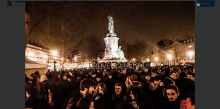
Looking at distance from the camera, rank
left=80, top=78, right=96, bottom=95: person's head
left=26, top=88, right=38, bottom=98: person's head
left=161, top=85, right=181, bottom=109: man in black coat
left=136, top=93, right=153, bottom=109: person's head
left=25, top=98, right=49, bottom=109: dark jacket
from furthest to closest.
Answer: left=80, top=78, right=96, bottom=95: person's head
left=26, top=88, right=38, bottom=98: person's head
left=161, top=85, right=181, bottom=109: man in black coat
left=136, top=93, right=153, bottom=109: person's head
left=25, top=98, right=49, bottom=109: dark jacket

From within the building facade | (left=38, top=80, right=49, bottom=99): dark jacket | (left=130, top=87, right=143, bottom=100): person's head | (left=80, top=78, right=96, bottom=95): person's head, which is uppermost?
the building facade

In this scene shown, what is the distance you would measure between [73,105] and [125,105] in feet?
4.24

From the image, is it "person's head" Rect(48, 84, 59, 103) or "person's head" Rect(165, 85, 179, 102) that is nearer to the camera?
"person's head" Rect(165, 85, 179, 102)

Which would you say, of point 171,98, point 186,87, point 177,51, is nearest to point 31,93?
point 171,98

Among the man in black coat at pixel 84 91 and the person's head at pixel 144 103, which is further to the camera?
the man in black coat at pixel 84 91

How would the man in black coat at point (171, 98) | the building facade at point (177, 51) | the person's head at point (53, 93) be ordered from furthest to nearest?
the building facade at point (177, 51), the person's head at point (53, 93), the man in black coat at point (171, 98)

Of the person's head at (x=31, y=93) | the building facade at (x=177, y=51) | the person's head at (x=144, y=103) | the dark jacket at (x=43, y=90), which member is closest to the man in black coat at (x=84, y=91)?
the person's head at (x=31, y=93)

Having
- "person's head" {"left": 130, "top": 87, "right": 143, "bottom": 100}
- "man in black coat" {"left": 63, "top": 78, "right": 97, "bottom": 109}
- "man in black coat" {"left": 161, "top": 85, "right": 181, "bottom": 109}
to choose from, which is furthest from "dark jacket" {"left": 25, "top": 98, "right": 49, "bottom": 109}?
"man in black coat" {"left": 161, "top": 85, "right": 181, "bottom": 109}

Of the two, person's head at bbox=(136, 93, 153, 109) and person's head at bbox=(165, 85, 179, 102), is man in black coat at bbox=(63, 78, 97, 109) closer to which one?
person's head at bbox=(136, 93, 153, 109)

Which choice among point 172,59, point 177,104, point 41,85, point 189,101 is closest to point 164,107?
point 177,104

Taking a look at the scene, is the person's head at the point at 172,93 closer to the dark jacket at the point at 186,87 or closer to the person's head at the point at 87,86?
the dark jacket at the point at 186,87

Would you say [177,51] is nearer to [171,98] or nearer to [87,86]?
[171,98]

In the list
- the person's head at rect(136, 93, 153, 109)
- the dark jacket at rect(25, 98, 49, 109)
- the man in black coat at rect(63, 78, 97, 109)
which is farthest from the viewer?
the man in black coat at rect(63, 78, 97, 109)
